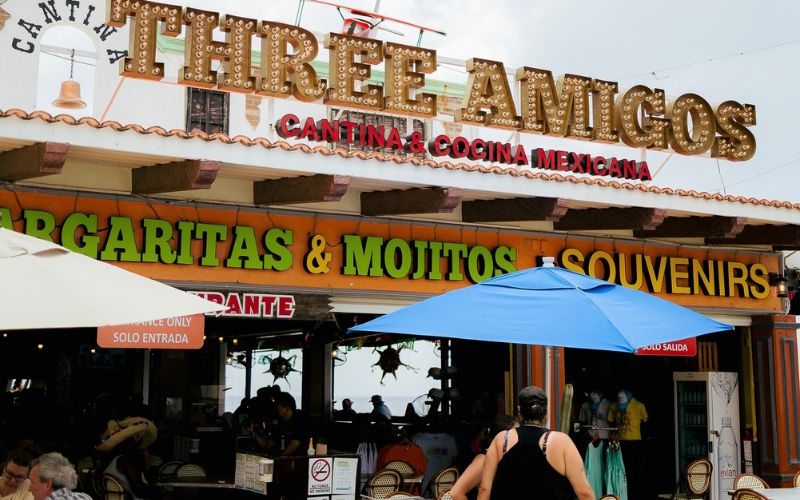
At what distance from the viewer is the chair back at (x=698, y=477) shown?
456 inches

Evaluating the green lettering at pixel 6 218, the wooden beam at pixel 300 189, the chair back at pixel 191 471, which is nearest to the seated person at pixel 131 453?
the chair back at pixel 191 471

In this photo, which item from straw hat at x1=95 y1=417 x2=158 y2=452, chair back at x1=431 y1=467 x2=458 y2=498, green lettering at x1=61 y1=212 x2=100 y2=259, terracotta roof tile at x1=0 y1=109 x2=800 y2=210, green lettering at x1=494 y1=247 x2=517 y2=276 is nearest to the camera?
terracotta roof tile at x1=0 y1=109 x2=800 y2=210

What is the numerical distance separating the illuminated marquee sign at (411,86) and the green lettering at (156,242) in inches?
57.9

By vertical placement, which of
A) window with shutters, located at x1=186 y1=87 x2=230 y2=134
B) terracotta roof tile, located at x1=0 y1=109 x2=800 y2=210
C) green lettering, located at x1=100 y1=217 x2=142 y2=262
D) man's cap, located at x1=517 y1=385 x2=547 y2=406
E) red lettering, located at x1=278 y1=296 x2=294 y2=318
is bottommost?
man's cap, located at x1=517 y1=385 x2=547 y2=406

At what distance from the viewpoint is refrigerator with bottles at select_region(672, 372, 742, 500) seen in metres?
13.3

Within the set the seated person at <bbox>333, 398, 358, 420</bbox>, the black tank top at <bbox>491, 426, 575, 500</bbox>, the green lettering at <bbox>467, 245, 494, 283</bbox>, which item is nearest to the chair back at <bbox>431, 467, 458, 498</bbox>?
the green lettering at <bbox>467, 245, 494, 283</bbox>

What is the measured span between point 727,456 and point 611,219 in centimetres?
405

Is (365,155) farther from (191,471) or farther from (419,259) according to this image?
(191,471)

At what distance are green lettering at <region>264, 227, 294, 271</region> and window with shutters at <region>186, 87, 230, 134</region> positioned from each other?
5.37m

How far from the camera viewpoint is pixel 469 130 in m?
16.5

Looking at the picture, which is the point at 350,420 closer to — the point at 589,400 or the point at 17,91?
the point at 589,400

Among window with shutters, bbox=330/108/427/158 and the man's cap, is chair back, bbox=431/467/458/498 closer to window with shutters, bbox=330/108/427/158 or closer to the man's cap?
the man's cap

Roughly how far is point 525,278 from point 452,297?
0.52m

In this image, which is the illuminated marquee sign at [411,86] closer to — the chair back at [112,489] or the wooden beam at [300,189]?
the wooden beam at [300,189]
